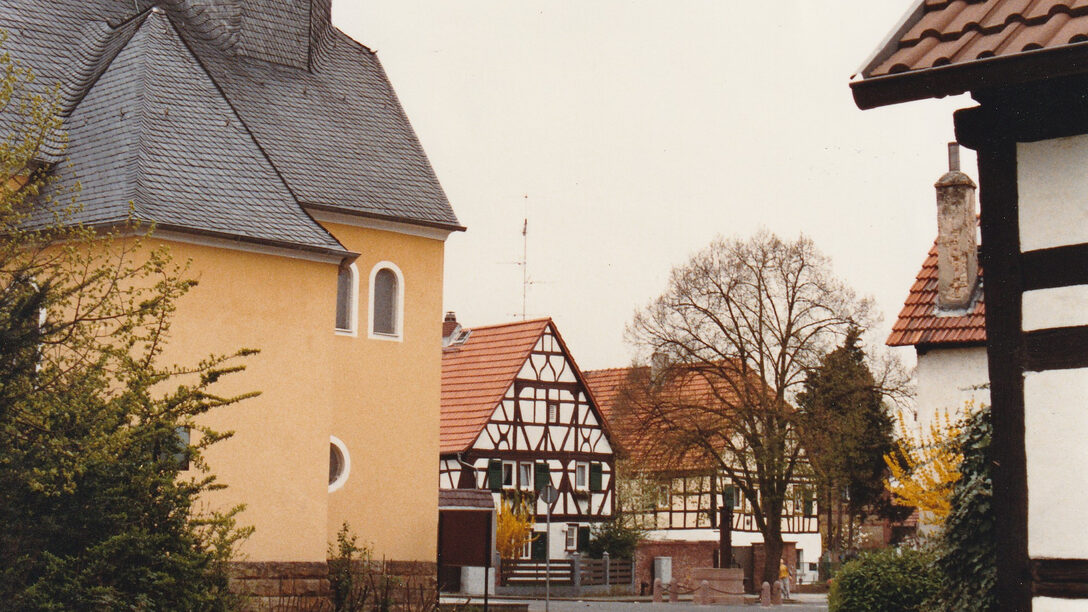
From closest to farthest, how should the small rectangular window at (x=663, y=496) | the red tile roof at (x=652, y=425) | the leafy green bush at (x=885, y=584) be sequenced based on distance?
the leafy green bush at (x=885, y=584)
the red tile roof at (x=652, y=425)
the small rectangular window at (x=663, y=496)

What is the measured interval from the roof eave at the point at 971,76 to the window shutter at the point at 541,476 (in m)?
36.5

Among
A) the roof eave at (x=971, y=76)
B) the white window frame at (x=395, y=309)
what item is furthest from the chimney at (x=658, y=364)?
the roof eave at (x=971, y=76)

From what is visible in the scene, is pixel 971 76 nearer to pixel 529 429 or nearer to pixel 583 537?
pixel 529 429

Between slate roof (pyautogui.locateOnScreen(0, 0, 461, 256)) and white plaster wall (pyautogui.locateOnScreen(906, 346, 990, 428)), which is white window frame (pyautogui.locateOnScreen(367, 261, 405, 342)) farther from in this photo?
white plaster wall (pyautogui.locateOnScreen(906, 346, 990, 428))

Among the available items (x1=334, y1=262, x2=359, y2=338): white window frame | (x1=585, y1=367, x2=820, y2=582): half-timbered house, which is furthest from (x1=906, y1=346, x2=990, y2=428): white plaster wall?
(x1=585, y1=367, x2=820, y2=582): half-timbered house

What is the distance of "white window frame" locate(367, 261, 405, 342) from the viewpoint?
925 inches

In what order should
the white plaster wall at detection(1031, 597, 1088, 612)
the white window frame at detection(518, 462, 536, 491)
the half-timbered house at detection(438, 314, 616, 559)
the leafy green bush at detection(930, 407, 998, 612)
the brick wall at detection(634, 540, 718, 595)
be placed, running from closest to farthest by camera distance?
the white plaster wall at detection(1031, 597, 1088, 612)
the leafy green bush at detection(930, 407, 998, 612)
the half-timbered house at detection(438, 314, 616, 559)
the white window frame at detection(518, 462, 536, 491)
the brick wall at detection(634, 540, 718, 595)

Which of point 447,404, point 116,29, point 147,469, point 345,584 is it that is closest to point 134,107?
point 116,29

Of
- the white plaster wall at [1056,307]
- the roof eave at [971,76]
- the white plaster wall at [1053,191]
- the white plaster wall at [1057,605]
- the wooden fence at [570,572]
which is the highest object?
the roof eave at [971,76]

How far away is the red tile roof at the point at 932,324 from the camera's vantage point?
889 inches

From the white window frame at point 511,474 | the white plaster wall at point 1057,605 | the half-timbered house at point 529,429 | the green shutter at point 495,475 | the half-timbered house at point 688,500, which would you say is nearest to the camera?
the white plaster wall at point 1057,605

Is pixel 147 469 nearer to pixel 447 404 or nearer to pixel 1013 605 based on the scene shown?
pixel 1013 605

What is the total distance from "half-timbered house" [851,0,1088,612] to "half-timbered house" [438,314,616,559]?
3466cm

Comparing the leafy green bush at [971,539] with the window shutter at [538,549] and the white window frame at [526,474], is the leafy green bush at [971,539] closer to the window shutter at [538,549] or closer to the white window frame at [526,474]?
the white window frame at [526,474]
